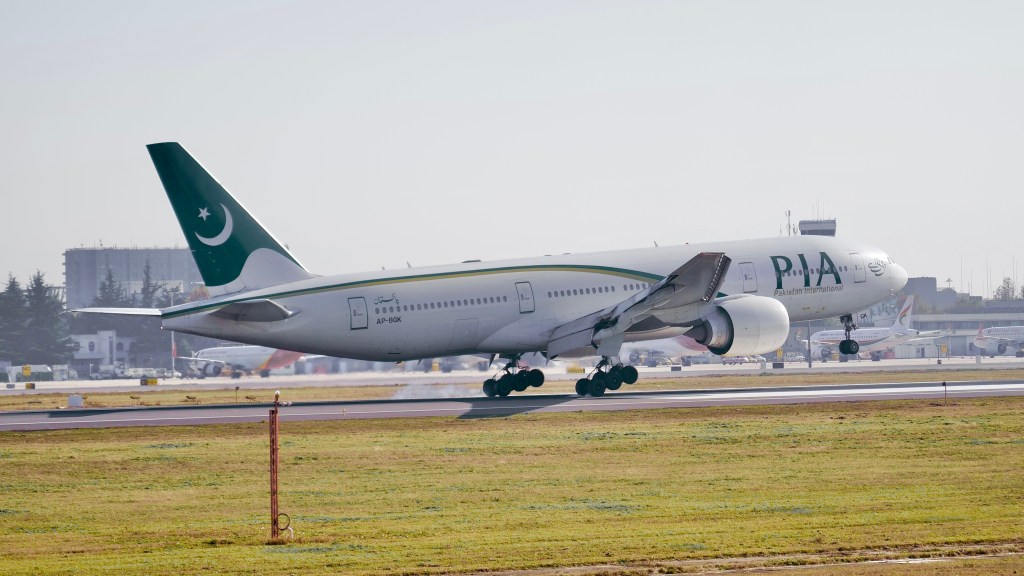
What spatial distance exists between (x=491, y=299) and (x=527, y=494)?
25810 mm

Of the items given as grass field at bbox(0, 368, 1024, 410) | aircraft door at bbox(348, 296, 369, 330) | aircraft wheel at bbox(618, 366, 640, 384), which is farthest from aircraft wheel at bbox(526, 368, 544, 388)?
aircraft door at bbox(348, 296, 369, 330)

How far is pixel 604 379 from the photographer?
52.8 metres

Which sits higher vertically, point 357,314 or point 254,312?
point 254,312

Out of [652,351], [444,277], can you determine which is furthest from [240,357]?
[444,277]

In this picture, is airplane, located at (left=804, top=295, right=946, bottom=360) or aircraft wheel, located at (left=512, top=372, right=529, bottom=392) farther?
airplane, located at (left=804, top=295, right=946, bottom=360)

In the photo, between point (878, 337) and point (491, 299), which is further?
point (878, 337)

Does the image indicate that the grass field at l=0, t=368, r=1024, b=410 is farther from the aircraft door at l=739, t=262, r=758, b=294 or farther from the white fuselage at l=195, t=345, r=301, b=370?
the white fuselage at l=195, t=345, r=301, b=370

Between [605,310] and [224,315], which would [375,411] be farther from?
[605,310]

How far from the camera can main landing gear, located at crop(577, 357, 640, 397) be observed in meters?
52.8

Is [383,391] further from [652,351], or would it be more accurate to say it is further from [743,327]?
[652,351]

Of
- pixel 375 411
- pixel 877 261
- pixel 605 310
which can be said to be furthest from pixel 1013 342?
pixel 375 411

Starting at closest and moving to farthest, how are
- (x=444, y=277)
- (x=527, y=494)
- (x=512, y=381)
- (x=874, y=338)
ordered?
(x=527, y=494), (x=444, y=277), (x=512, y=381), (x=874, y=338)

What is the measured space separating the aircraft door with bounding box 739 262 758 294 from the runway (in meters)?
4.51

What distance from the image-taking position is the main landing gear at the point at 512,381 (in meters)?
55.8
